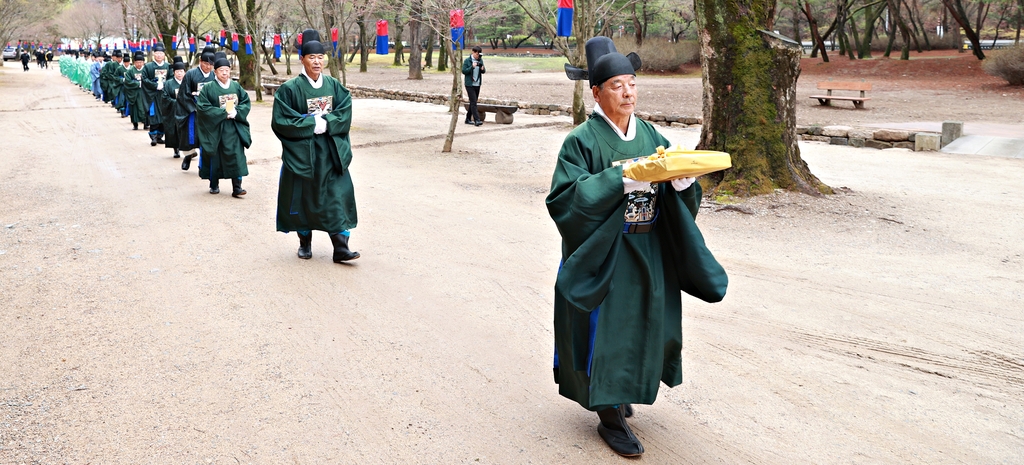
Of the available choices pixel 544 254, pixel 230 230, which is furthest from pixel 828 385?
pixel 230 230

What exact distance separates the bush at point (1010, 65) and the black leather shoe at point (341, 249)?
23727 millimetres

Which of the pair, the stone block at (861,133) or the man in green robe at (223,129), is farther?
the stone block at (861,133)

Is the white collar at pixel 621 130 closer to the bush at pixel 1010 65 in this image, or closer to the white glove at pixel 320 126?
the white glove at pixel 320 126

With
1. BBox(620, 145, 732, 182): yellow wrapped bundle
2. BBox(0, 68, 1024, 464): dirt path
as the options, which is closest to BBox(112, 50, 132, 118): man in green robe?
BBox(0, 68, 1024, 464): dirt path

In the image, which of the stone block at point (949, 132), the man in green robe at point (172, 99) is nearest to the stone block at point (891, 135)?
the stone block at point (949, 132)

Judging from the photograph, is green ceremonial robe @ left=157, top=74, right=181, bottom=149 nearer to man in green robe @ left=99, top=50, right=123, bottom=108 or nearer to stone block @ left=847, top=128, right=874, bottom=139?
man in green robe @ left=99, top=50, right=123, bottom=108

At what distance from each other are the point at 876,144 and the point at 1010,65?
1264cm

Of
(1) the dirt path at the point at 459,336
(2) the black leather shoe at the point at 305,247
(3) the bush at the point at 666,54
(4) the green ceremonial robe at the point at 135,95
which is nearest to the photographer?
(1) the dirt path at the point at 459,336

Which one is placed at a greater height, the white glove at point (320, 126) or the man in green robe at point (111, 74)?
the man in green robe at point (111, 74)

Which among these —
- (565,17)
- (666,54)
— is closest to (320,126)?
(565,17)

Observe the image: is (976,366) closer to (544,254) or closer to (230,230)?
(544,254)

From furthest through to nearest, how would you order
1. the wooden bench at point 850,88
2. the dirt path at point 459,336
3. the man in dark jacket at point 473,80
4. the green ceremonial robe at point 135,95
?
the wooden bench at point 850,88 < the man in dark jacket at point 473,80 < the green ceremonial robe at point 135,95 < the dirt path at point 459,336

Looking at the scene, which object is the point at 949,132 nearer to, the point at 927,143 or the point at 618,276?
the point at 927,143

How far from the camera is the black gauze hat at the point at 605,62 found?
11.0ft
